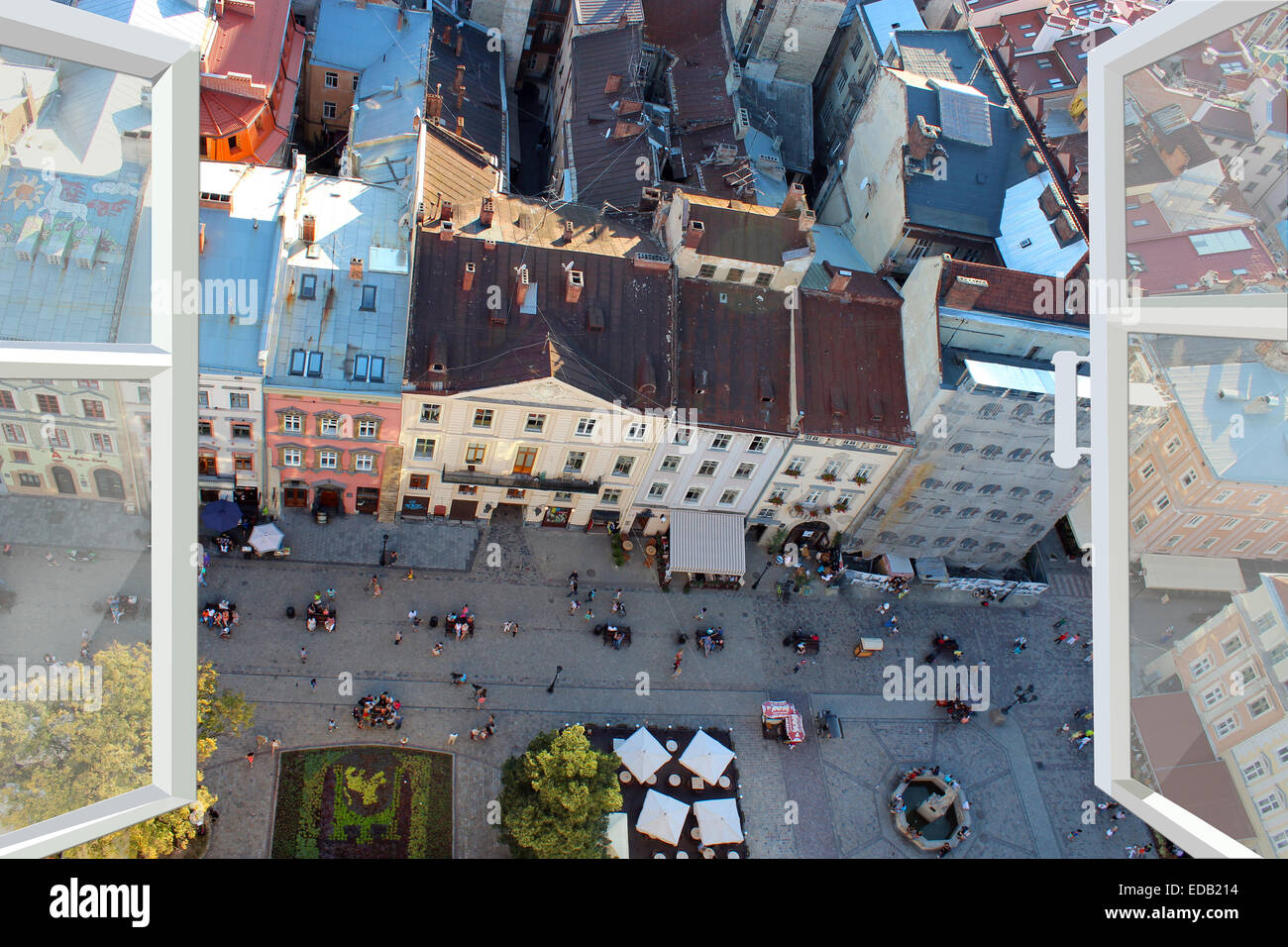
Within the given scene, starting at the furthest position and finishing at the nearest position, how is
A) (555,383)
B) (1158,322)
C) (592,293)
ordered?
(592,293)
(555,383)
(1158,322)

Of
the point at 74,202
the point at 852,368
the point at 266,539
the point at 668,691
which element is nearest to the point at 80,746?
the point at 74,202

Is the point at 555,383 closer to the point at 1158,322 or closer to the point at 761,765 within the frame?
the point at 761,765

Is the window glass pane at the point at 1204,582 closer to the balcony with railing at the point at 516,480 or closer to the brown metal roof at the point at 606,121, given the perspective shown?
the balcony with railing at the point at 516,480

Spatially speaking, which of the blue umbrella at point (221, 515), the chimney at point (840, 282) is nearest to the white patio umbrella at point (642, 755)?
the blue umbrella at point (221, 515)

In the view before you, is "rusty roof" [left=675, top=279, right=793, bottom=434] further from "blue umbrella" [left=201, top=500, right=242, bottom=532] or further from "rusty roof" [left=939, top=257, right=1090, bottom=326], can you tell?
"blue umbrella" [left=201, top=500, right=242, bottom=532]

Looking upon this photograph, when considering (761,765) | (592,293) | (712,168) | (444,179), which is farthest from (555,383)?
(712,168)

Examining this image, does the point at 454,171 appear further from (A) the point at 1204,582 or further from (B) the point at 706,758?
(A) the point at 1204,582
